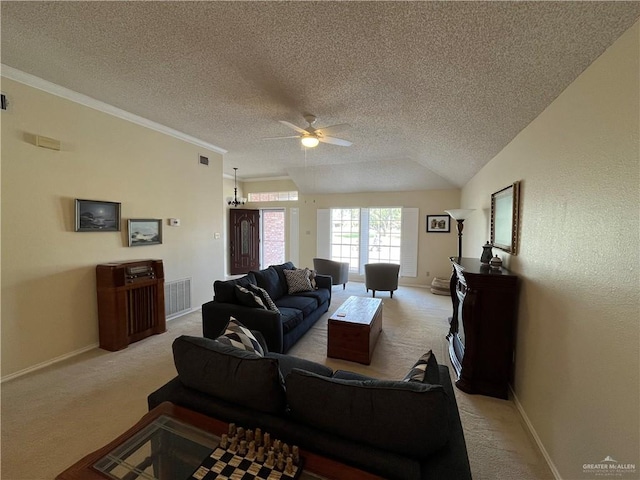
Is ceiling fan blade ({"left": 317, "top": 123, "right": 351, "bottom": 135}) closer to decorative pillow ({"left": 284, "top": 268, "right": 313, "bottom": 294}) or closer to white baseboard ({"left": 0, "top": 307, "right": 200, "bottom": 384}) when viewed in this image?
decorative pillow ({"left": 284, "top": 268, "right": 313, "bottom": 294})

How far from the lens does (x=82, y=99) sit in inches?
110

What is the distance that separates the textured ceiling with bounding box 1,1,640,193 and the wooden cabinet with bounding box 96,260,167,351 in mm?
1946

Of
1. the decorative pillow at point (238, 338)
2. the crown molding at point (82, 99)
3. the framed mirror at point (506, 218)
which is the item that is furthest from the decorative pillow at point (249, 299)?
the crown molding at point (82, 99)

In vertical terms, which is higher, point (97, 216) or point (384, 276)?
point (97, 216)

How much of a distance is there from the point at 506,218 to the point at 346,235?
4.66m

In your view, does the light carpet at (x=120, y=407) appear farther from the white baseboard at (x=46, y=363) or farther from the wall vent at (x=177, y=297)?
the wall vent at (x=177, y=297)

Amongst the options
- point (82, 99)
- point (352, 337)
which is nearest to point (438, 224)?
point (352, 337)

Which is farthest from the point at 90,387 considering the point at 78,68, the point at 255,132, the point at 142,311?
the point at 255,132

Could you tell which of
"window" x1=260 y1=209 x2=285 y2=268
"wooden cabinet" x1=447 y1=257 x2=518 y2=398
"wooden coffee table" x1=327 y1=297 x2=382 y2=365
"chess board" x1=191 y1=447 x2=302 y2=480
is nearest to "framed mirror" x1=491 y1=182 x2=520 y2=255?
"wooden cabinet" x1=447 y1=257 x2=518 y2=398

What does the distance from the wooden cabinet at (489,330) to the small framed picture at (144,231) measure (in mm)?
3891

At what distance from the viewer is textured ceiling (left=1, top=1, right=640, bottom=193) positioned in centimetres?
142

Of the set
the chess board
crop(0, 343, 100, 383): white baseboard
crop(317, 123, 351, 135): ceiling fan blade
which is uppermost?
crop(317, 123, 351, 135): ceiling fan blade

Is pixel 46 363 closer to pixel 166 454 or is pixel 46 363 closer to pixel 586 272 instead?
pixel 166 454

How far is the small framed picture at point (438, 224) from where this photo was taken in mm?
6211
